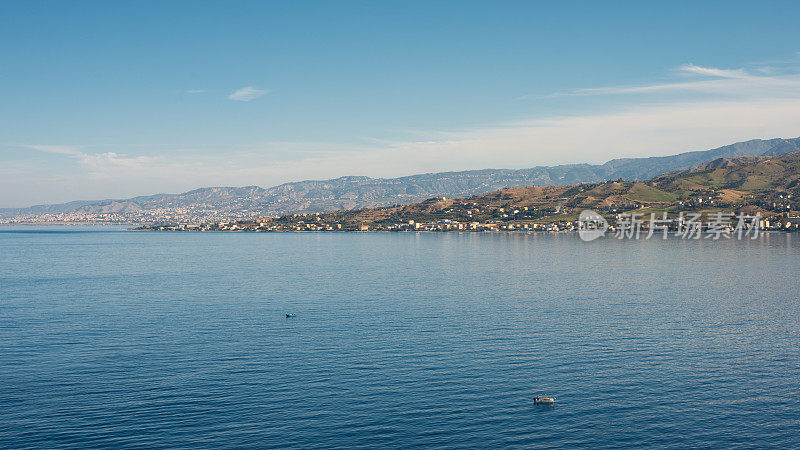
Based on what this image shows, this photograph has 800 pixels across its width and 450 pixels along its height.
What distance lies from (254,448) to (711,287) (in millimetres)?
118191

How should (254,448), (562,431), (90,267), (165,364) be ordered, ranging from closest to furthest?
1. (254,448)
2. (562,431)
3. (165,364)
4. (90,267)

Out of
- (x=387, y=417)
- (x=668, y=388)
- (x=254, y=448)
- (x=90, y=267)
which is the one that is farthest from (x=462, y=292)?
(x=90, y=267)

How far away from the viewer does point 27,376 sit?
61125mm

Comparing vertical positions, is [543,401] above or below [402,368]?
below

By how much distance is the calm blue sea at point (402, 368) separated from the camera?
47.2m

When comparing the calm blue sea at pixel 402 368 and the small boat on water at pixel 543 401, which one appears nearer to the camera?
the calm blue sea at pixel 402 368

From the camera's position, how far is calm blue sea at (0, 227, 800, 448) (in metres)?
47.2

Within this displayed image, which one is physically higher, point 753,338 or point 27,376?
point 27,376

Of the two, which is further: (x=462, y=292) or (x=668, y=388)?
(x=462, y=292)

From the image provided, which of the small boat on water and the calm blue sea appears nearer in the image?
the calm blue sea

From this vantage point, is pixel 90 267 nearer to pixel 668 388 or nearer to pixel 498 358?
pixel 498 358

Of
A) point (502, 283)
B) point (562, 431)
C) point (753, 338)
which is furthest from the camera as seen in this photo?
point (502, 283)

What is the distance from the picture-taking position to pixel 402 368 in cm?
6381

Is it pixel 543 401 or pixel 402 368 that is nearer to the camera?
pixel 543 401
